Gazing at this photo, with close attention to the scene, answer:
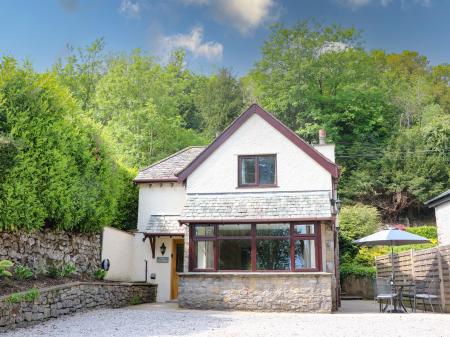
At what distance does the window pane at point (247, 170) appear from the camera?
16.2m

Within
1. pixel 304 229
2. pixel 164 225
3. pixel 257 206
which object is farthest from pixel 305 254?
pixel 164 225

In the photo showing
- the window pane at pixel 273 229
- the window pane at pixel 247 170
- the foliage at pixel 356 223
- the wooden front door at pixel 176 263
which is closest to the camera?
the window pane at pixel 273 229

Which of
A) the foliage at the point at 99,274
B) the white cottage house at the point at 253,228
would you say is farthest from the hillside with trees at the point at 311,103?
the foliage at the point at 99,274

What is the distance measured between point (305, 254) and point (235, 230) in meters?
2.40

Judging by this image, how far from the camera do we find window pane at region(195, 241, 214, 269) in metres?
15.0

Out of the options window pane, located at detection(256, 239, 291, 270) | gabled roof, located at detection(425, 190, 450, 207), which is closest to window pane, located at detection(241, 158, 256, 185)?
window pane, located at detection(256, 239, 291, 270)

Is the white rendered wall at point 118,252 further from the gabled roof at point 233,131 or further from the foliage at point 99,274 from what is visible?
the gabled roof at point 233,131

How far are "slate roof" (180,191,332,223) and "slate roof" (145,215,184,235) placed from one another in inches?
64.2

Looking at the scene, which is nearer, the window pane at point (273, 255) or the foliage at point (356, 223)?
the window pane at point (273, 255)

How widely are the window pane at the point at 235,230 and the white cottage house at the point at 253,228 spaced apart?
3cm

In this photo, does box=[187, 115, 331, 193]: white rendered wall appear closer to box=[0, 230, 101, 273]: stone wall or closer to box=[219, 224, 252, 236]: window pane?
box=[219, 224, 252, 236]: window pane

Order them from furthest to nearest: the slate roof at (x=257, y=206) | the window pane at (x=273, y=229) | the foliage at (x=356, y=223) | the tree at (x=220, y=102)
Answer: the tree at (x=220, y=102), the foliage at (x=356, y=223), the window pane at (x=273, y=229), the slate roof at (x=257, y=206)

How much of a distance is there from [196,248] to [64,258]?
4.25 metres

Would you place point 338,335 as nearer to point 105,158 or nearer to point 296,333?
point 296,333
